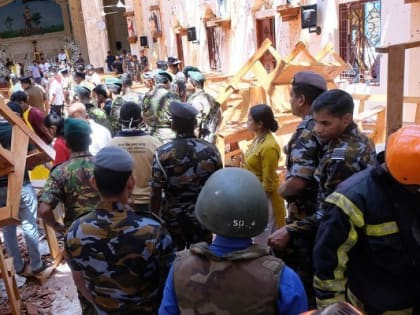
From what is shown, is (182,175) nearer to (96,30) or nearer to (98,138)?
(98,138)

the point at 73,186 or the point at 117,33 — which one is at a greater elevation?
the point at 117,33

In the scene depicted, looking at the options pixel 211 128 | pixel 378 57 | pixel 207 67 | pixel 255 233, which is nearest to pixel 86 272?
pixel 255 233

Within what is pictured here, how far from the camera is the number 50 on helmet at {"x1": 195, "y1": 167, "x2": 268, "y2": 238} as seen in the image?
52.1 inches

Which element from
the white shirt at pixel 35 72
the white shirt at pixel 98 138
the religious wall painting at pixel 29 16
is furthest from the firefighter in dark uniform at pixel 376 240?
the religious wall painting at pixel 29 16

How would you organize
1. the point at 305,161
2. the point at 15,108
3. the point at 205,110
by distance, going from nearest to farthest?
the point at 305,161 → the point at 15,108 → the point at 205,110

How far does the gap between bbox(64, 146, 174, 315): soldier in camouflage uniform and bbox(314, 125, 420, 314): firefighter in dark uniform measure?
71 cm

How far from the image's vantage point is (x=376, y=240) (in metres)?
1.60

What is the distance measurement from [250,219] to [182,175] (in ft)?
5.15

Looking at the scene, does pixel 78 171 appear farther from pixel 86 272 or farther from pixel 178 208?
pixel 86 272

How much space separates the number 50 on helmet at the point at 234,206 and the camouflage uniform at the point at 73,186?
1.55m

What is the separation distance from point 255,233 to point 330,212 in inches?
16.9

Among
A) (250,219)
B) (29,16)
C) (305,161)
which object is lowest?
(305,161)

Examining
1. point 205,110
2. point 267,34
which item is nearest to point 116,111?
point 205,110

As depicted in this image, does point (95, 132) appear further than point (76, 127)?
Yes
